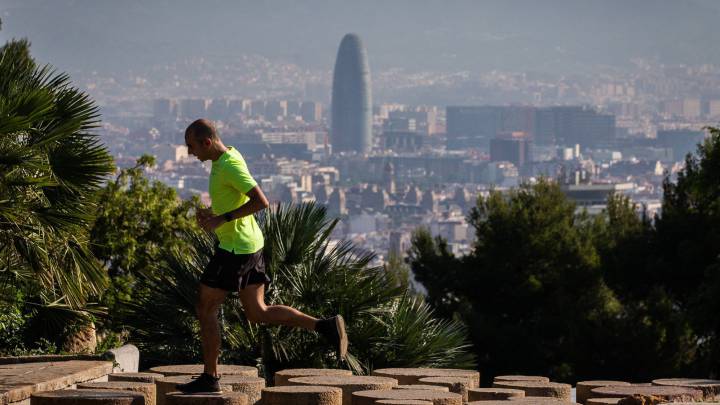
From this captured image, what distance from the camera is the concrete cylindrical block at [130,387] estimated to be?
6.88 meters

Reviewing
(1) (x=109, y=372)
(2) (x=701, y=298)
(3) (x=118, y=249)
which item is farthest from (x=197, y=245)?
(2) (x=701, y=298)

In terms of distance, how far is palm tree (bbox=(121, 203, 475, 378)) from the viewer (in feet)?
36.2

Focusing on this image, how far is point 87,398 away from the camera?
6.30 metres

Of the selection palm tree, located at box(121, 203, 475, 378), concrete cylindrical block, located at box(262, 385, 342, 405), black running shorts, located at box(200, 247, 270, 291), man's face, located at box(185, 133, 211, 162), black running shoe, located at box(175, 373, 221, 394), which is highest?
man's face, located at box(185, 133, 211, 162)

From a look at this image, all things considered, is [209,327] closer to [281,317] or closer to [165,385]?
[281,317]

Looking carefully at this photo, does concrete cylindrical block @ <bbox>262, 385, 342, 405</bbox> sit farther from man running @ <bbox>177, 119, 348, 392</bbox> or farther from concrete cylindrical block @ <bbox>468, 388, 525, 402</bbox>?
concrete cylindrical block @ <bbox>468, 388, 525, 402</bbox>

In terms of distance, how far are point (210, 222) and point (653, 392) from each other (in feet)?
9.14

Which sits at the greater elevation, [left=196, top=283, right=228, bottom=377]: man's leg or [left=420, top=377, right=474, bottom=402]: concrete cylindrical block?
[left=196, top=283, right=228, bottom=377]: man's leg

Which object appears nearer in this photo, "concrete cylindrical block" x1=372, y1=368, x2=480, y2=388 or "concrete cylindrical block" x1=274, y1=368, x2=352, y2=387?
"concrete cylindrical block" x1=274, y1=368, x2=352, y2=387

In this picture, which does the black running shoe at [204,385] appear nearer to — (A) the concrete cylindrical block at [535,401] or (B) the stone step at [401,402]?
(B) the stone step at [401,402]

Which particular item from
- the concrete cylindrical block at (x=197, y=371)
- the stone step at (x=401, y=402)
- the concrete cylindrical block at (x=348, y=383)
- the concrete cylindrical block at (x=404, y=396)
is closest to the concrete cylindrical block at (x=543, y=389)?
the concrete cylindrical block at (x=348, y=383)

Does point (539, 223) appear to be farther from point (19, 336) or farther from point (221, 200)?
point (221, 200)

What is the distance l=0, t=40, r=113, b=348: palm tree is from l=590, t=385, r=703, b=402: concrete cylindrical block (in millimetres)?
3753

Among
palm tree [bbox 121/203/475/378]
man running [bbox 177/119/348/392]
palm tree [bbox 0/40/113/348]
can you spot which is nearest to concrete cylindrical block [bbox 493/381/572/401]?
man running [bbox 177/119/348/392]
